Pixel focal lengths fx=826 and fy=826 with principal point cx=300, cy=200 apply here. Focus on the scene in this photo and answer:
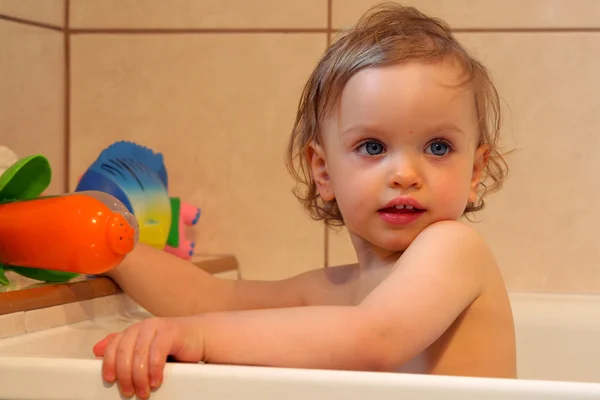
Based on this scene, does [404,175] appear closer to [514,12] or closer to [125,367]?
[125,367]

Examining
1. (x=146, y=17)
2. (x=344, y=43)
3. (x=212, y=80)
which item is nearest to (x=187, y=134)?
→ (x=212, y=80)

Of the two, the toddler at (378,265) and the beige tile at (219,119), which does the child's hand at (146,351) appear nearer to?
the toddler at (378,265)

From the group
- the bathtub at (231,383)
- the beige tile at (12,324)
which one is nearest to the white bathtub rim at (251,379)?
the bathtub at (231,383)

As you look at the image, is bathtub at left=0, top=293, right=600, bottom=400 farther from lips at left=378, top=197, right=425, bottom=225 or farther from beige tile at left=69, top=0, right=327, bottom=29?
beige tile at left=69, top=0, right=327, bottom=29

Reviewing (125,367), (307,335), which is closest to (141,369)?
(125,367)

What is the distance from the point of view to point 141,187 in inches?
41.0

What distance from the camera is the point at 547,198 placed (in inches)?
47.8

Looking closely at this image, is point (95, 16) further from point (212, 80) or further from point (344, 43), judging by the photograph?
point (344, 43)

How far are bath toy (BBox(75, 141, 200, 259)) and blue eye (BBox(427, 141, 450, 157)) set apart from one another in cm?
41

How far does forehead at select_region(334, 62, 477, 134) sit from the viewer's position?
0.77 m

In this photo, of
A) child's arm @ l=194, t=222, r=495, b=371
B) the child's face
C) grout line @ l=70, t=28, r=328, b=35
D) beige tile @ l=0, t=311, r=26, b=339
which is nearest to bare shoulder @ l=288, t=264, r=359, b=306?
the child's face

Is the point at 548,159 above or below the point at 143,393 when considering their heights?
above

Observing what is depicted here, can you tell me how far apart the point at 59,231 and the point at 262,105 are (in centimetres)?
56

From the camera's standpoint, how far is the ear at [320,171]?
2.89 feet
